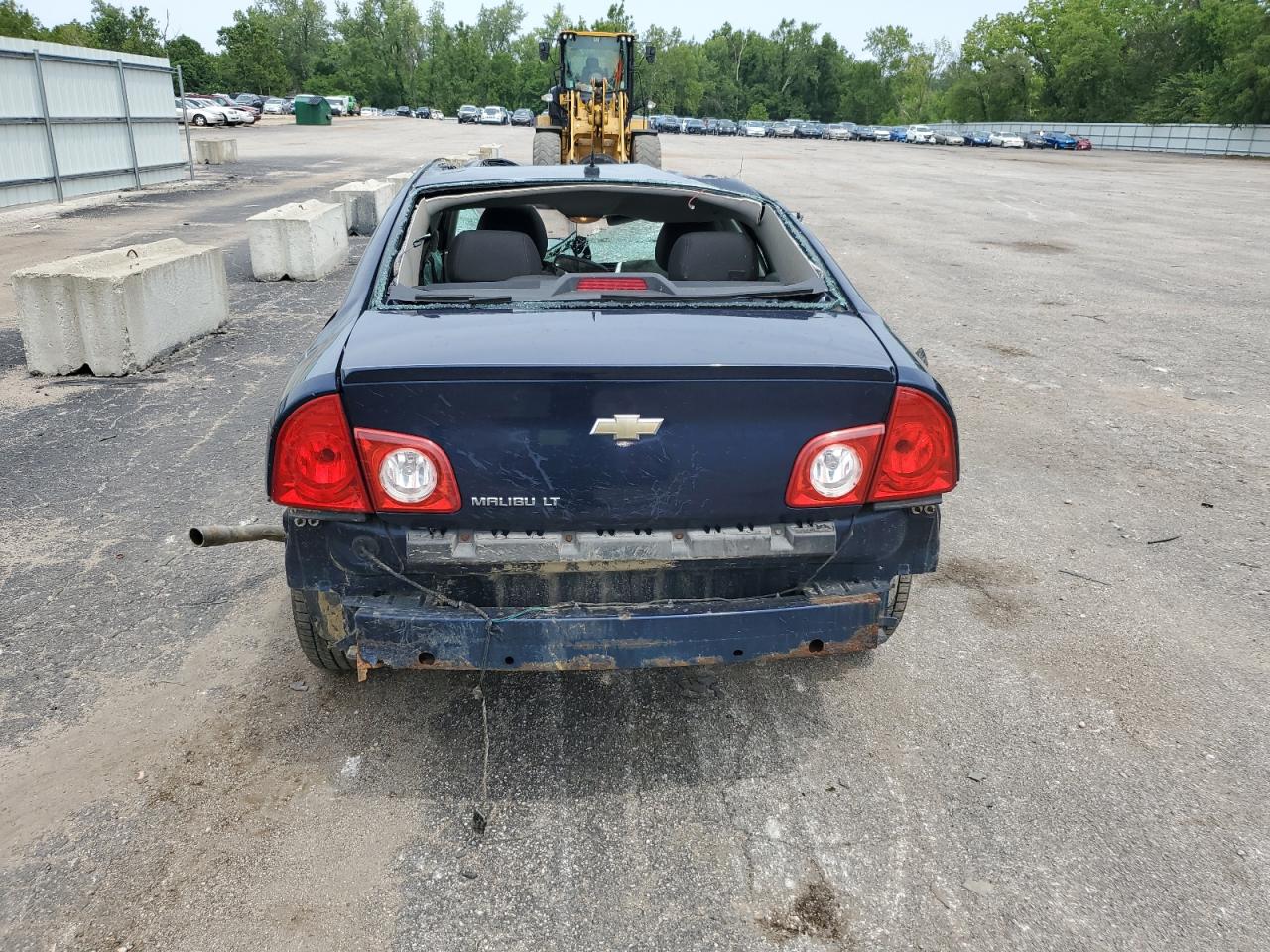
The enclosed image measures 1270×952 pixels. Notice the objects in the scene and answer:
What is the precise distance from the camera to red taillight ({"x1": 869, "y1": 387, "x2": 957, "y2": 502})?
2.59 metres

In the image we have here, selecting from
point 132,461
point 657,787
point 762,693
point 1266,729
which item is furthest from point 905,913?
point 132,461

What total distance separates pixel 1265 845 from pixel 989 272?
11.0 metres

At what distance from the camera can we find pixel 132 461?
5.27 metres

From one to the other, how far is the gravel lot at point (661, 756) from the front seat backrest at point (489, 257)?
5.08 feet

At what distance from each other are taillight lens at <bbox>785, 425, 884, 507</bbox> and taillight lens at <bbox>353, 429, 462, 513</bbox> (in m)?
0.93

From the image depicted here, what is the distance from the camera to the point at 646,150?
2056 cm

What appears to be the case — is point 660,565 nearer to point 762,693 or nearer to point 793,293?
point 762,693

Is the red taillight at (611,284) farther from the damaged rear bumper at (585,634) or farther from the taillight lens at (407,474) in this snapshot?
the damaged rear bumper at (585,634)

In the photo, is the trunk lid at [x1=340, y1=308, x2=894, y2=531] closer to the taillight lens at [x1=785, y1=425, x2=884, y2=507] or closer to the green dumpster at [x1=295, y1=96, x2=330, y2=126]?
the taillight lens at [x1=785, y1=425, x2=884, y2=507]

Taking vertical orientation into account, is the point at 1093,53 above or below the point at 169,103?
above

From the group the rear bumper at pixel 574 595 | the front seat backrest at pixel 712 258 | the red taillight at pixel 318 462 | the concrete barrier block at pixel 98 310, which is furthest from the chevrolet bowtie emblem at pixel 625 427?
the concrete barrier block at pixel 98 310

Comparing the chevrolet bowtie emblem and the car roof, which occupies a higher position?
the car roof

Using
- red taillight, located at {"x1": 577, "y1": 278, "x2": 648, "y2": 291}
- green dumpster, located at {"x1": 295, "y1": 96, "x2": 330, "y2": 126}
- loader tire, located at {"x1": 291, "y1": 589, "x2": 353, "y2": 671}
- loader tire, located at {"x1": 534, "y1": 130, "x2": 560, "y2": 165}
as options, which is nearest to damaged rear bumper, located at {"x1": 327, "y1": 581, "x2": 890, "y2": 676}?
loader tire, located at {"x1": 291, "y1": 589, "x2": 353, "y2": 671}

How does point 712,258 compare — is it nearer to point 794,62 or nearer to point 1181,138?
point 1181,138
